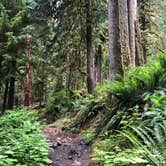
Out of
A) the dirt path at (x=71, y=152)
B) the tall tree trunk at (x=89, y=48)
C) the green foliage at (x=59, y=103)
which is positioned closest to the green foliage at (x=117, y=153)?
the dirt path at (x=71, y=152)

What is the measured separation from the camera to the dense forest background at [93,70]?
5.79 metres

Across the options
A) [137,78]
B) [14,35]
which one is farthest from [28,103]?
[137,78]

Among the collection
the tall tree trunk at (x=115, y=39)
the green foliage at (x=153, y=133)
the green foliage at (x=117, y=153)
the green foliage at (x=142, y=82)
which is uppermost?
the tall tree trunk at (x=115, y=39)

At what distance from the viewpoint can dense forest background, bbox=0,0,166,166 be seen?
5.79 meters

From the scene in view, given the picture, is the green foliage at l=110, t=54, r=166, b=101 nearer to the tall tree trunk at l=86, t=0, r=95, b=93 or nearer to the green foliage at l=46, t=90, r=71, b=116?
the green foliage at l=46, t=90, r=71, b=116

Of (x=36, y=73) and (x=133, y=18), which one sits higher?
(x=133, y=18)

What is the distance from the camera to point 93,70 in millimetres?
16141

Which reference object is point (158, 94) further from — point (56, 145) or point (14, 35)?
point (14, 35)

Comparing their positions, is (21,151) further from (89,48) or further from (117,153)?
(89,48)

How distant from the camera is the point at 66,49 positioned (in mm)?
16797

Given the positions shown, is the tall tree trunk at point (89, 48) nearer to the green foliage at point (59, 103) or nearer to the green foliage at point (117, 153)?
the green foliage at point (59, 103)

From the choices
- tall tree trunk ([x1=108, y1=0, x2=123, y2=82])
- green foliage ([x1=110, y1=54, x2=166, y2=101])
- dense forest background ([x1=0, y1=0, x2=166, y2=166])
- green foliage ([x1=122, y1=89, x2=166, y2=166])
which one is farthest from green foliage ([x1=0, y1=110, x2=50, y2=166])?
tall tree trunk ([x1=108, y1=0, x2=123, y2=82])

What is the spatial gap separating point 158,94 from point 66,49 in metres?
10.4

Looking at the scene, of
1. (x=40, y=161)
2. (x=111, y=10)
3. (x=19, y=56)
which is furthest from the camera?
(x=19, y=56)
